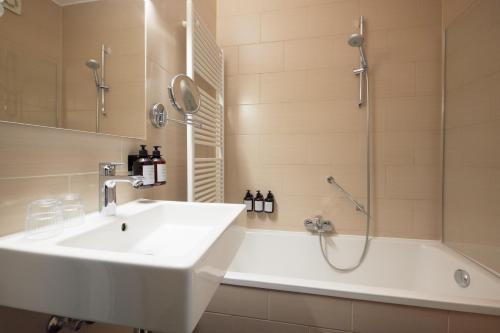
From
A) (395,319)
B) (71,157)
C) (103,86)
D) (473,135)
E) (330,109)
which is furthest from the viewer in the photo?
(330,109)

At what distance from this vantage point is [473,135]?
4.07 feet

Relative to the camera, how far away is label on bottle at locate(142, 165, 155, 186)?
0.84 m

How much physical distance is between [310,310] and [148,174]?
2.76 ft

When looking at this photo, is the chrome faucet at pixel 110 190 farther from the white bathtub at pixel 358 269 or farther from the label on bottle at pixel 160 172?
the white bathtub at pixel 358 269

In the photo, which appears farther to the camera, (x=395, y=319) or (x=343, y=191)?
(x=343, y=191)

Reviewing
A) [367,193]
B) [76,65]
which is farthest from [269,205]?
[76,65]

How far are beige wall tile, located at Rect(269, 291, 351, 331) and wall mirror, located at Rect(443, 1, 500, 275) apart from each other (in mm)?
794

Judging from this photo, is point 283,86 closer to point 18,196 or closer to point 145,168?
point 145,168

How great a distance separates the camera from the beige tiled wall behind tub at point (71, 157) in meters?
0.51

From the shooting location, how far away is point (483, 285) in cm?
108

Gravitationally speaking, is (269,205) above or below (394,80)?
below

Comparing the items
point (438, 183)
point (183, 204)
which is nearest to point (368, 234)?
point (438, 183)

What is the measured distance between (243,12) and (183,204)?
1.63m

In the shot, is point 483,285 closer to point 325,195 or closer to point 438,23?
point 325,195
